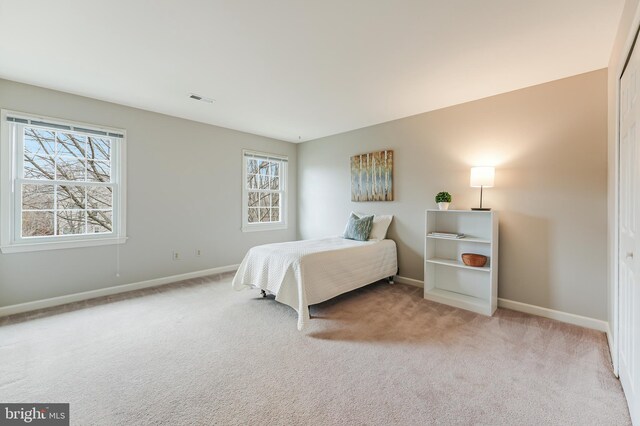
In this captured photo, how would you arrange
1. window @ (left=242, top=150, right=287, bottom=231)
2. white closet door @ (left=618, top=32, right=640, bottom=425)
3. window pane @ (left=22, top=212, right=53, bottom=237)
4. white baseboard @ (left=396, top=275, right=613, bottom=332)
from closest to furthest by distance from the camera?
1. white closet door @ (left=618, top=32, right=640, bottom=425)
2. white baseboard @ (left=396, top=275, right=613, bottom=332)
3. window pane @ (left=22, top=212, right=53, bottom=237)
4. window @ (left=242, top=150, right=287, bottom=231)

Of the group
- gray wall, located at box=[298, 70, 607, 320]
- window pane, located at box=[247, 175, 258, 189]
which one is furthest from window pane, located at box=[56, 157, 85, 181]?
gray wall, located at box=[298, 70, 607, 320]

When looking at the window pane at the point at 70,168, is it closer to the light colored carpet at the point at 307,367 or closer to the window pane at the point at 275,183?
the light colored carpet at the point at 307,367

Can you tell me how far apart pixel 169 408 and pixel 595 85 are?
13.9 ft

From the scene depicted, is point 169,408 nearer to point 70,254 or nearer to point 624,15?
point 70,254

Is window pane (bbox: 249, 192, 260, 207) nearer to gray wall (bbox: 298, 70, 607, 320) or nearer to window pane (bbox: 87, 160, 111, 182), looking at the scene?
window pane (bbox: 87, 160, 111, 182)

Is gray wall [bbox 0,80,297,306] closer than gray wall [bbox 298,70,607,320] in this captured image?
No

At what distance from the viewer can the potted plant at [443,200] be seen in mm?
3309

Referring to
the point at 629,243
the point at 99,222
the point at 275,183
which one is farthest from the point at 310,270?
the point at 275,183

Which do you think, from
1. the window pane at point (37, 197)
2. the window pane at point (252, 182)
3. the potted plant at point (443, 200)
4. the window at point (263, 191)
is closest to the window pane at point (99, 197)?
the window pane at point (37, 197)

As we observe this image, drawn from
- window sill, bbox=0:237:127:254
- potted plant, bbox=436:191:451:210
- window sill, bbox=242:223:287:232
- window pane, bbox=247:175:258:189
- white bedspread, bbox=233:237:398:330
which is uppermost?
window pane, bbox=247:175:258:189

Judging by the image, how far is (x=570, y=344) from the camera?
2.24 m

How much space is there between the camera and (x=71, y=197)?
3.23 m

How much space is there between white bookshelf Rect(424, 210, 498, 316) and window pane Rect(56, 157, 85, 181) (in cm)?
428

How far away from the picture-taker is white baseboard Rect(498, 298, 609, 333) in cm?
251
